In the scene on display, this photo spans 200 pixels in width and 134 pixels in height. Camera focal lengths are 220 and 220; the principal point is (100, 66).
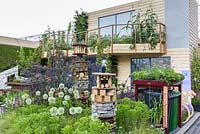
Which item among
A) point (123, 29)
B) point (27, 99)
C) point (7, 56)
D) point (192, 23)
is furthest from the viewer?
point (7, 56)

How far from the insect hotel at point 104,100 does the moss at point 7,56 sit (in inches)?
507

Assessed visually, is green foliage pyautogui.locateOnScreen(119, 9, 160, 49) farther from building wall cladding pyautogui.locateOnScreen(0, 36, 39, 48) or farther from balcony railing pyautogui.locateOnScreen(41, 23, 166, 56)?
building wall cladding pyautogui.locateOnScreen(0, 36, 39, 48)

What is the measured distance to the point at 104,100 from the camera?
12.5 ft

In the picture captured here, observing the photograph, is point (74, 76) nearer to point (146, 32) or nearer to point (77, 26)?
point (146, 32)

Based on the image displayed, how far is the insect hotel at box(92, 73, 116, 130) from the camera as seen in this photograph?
378cm

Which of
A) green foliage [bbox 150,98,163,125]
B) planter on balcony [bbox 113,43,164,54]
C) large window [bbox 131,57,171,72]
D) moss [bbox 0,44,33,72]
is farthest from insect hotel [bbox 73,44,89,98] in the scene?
moss [bbox 0,44,33,72]

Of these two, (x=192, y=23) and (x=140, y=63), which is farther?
(x=140, y=63)

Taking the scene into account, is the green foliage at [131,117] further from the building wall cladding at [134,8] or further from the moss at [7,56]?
the moss at [7,56]

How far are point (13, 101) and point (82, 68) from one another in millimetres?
2110

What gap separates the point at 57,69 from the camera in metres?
5.82

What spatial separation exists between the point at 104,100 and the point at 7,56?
13.6 meters

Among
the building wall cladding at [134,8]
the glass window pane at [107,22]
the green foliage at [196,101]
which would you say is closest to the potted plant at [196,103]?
the green foliage at [196,101]

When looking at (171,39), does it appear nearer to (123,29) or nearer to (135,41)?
(135,41)

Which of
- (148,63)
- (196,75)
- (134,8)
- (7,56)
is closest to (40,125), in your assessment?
(196,75)
